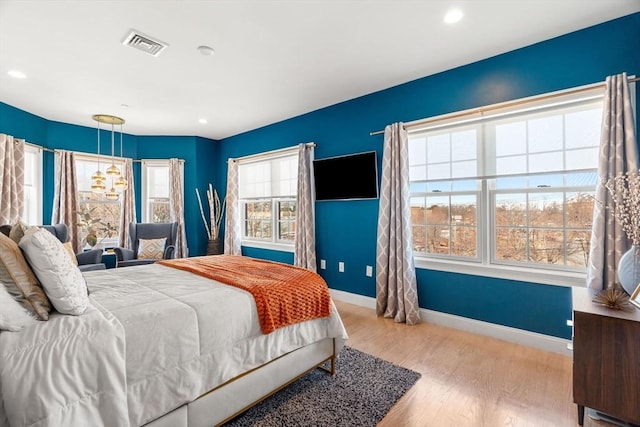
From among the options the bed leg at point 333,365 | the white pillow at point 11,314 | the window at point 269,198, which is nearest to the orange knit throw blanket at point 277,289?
the bed leg at point 333,365

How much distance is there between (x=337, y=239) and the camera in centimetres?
403

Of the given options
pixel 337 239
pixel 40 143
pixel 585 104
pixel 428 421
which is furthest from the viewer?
pixel 40 143

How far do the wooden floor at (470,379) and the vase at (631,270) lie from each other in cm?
78

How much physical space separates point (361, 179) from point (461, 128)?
1.21m

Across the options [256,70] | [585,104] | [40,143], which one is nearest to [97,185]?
[40,143]

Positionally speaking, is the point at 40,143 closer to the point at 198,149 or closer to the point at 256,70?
the point at 198,149

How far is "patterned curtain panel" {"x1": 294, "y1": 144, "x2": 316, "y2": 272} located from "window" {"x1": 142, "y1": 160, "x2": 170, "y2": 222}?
9.10 feet

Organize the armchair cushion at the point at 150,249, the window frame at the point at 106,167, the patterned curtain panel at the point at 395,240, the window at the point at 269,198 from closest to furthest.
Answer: the patterned curtain panel at the point at 395,240
the armchair cushion at the point at 150,249
the window at the point at 269,198
the window frame at the point at 106,167

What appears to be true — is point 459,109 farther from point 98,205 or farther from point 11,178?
point 98,205

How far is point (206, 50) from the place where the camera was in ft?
8.54

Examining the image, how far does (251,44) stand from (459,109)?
2.05m

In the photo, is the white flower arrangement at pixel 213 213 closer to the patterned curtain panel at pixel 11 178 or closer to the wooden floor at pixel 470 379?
the patterned curtain panel at pixel 11 178

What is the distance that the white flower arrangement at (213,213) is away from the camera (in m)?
5.50

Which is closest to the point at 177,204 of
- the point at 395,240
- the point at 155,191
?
the point at 155,191
